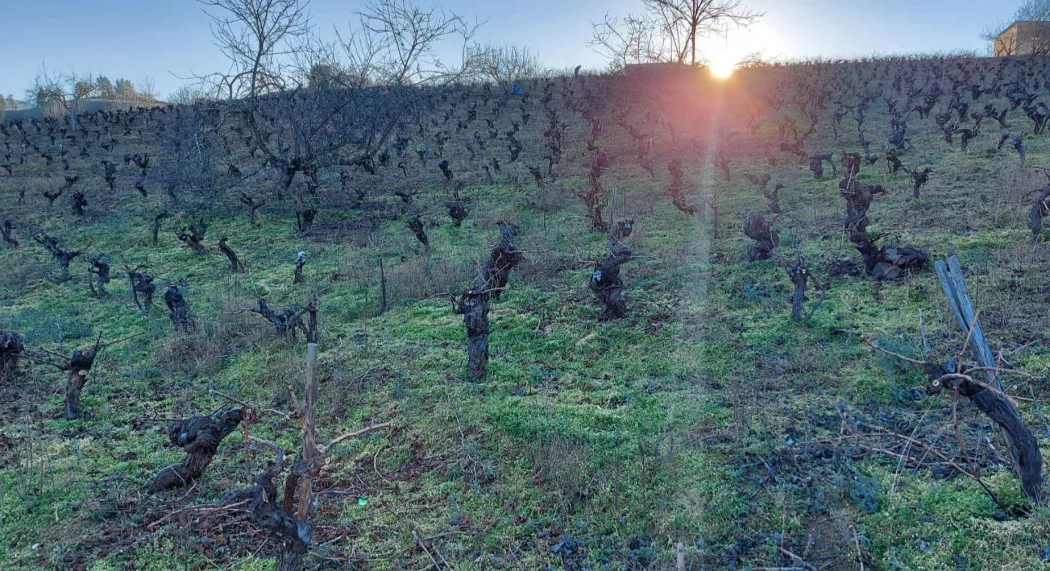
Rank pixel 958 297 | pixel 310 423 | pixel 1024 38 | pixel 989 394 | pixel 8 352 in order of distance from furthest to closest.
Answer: pixel 1024 38 → pixel 8 352 → pixel 989 394 → pixel 958 297 → pixel 310 423

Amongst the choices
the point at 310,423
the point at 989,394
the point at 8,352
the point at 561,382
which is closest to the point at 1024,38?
the point at 561,382

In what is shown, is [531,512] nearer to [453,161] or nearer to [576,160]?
[576,160]

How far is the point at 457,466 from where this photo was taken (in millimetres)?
4812

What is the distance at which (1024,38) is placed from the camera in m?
42.2

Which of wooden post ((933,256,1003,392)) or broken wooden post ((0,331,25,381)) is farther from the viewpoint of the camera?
broken wooden post ((0,331,25,381))

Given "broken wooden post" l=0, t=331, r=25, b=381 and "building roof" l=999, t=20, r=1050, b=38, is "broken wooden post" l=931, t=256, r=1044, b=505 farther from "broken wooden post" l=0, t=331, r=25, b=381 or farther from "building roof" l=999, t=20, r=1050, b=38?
"building roof" l=999, t=20, r=1050, b=38

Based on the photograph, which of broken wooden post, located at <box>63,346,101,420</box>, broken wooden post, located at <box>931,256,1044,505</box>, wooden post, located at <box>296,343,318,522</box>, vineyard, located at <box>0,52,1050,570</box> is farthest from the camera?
broken wooden post, located at <box>63,346,101,420</box>

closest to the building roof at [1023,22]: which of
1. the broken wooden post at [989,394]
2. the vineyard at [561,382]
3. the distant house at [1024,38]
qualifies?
the distant house at [1024,38]

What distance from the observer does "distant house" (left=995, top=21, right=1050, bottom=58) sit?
123ft

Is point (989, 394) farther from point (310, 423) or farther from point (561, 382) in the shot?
point (561, 382)

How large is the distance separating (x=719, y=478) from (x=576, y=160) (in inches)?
593

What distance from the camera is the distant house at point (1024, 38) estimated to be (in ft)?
123

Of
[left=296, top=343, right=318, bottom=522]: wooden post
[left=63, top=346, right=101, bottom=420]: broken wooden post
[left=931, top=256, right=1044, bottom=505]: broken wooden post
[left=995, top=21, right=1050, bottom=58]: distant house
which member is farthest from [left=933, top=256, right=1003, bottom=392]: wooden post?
[left=995, top=21, right=1050, bottom=58]: distant house

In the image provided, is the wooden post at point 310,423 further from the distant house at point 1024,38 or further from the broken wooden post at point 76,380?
the distant house at point 1024,38
